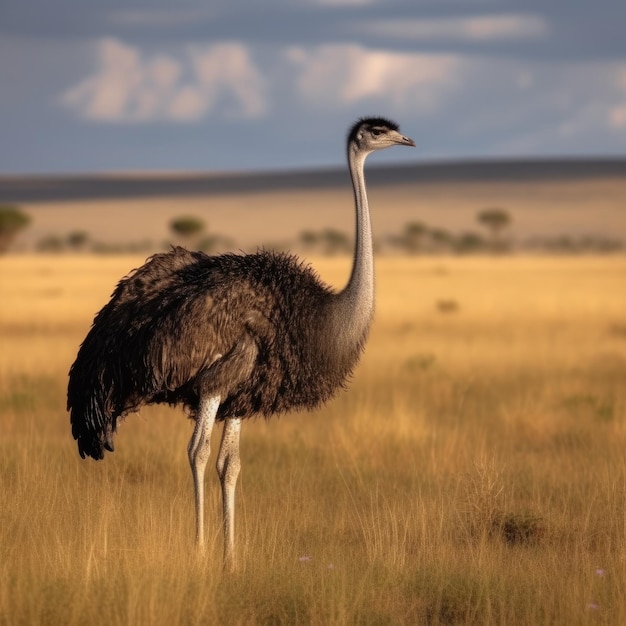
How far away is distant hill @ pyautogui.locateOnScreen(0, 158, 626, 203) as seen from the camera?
113 m

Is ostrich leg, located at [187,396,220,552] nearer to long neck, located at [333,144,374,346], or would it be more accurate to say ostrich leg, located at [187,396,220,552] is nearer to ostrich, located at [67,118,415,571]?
ostrich, located at [67,118,415,571]

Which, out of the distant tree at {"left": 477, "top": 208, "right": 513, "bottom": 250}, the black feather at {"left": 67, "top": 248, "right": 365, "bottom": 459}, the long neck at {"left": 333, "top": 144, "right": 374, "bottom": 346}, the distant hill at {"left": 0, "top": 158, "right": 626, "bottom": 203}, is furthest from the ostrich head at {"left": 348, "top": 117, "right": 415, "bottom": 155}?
the distant hill at {"left": 0, "top": 158, "right": 626, "bottom": 203}

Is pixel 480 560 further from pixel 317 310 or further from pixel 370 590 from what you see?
pixel 317 310

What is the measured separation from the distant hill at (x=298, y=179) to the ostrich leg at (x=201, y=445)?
106 meters

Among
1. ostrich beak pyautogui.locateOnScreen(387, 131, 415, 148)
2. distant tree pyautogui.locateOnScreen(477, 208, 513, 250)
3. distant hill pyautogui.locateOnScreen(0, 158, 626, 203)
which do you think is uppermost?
distant hill pyautogui.locateOnScreen(0, 158, 626, 203)

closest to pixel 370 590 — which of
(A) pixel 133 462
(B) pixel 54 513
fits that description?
(B) pixel 54 513

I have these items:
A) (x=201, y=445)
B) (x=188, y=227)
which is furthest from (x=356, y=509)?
(x=188, y=227)

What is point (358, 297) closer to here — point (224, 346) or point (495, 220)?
point (224, 346)

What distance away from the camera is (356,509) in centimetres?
765

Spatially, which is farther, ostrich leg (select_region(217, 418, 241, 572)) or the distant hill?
the distant hill

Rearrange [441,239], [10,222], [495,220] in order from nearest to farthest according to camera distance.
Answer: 1. [10,222]
2. [441,239]
3. [495,220]

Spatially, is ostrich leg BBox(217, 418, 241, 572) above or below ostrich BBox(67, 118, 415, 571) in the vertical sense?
below

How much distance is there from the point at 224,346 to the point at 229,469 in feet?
2.46

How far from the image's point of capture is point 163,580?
5762 mm
